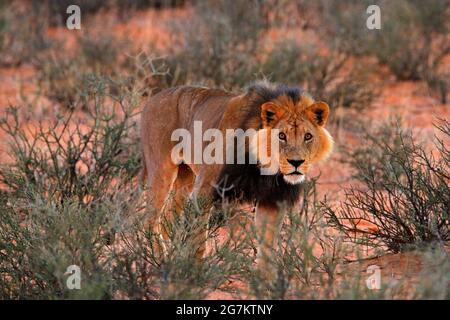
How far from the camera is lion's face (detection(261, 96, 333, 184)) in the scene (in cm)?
612

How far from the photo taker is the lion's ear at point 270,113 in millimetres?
6227

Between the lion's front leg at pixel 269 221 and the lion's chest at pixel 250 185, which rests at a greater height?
the lion's chest at pixel 250 185

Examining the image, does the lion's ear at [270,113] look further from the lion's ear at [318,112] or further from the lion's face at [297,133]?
the lion's ear at [318,112]

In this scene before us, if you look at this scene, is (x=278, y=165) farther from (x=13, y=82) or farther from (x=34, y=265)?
(x=13, y=82)

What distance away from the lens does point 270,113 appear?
625 centimetres

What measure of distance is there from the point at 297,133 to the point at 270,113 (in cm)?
23

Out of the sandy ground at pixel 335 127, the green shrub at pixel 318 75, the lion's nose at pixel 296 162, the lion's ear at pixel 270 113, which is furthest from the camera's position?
the green shrub at pixel 318 75

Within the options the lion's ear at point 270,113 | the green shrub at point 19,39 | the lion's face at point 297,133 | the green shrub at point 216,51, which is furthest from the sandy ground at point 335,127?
the lion's ear at point 270,113

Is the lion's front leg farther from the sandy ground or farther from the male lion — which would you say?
the sandy ground

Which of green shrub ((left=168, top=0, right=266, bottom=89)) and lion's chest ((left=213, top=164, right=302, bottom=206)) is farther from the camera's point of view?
green shrub ((left=168, top=0, right=266, bottom=89))

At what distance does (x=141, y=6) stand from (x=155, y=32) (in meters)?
2.75

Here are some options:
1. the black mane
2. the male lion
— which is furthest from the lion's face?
the black mane

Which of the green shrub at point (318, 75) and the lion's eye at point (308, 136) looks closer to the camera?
the lion's eye at point (308, 136)
